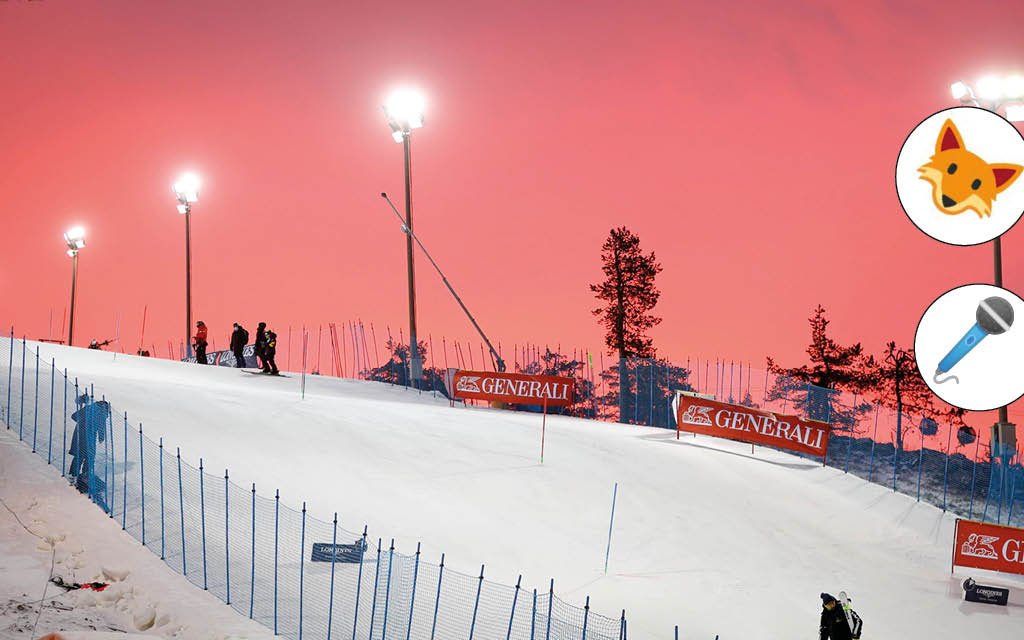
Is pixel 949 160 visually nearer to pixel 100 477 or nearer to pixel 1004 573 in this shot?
pixel 100 477

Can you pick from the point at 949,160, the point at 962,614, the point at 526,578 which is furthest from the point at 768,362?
the point at 949,160

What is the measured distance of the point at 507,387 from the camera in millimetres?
27250

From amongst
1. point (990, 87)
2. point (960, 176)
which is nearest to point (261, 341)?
point (990, 87)

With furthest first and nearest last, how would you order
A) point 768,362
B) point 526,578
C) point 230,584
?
point 768,362, point 526,578, point 230,584

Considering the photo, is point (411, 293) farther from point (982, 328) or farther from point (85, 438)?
point (982, 328)

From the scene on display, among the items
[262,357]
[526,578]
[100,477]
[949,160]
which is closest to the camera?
[949,160]

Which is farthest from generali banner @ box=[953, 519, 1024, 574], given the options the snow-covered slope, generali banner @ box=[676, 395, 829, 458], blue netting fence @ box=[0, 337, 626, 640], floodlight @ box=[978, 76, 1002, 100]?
floodlight @ box=[978, 76, 1002, 100]

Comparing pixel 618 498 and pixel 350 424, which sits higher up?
pixel 350 424

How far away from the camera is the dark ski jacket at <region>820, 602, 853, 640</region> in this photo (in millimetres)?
11844

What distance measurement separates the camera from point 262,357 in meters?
A: 27.2

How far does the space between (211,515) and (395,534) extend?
314cm

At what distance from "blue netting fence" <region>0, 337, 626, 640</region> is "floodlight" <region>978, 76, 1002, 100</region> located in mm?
8529

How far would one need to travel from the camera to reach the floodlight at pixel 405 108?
27594 mm

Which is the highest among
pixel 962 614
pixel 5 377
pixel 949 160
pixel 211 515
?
pixel 949 160
